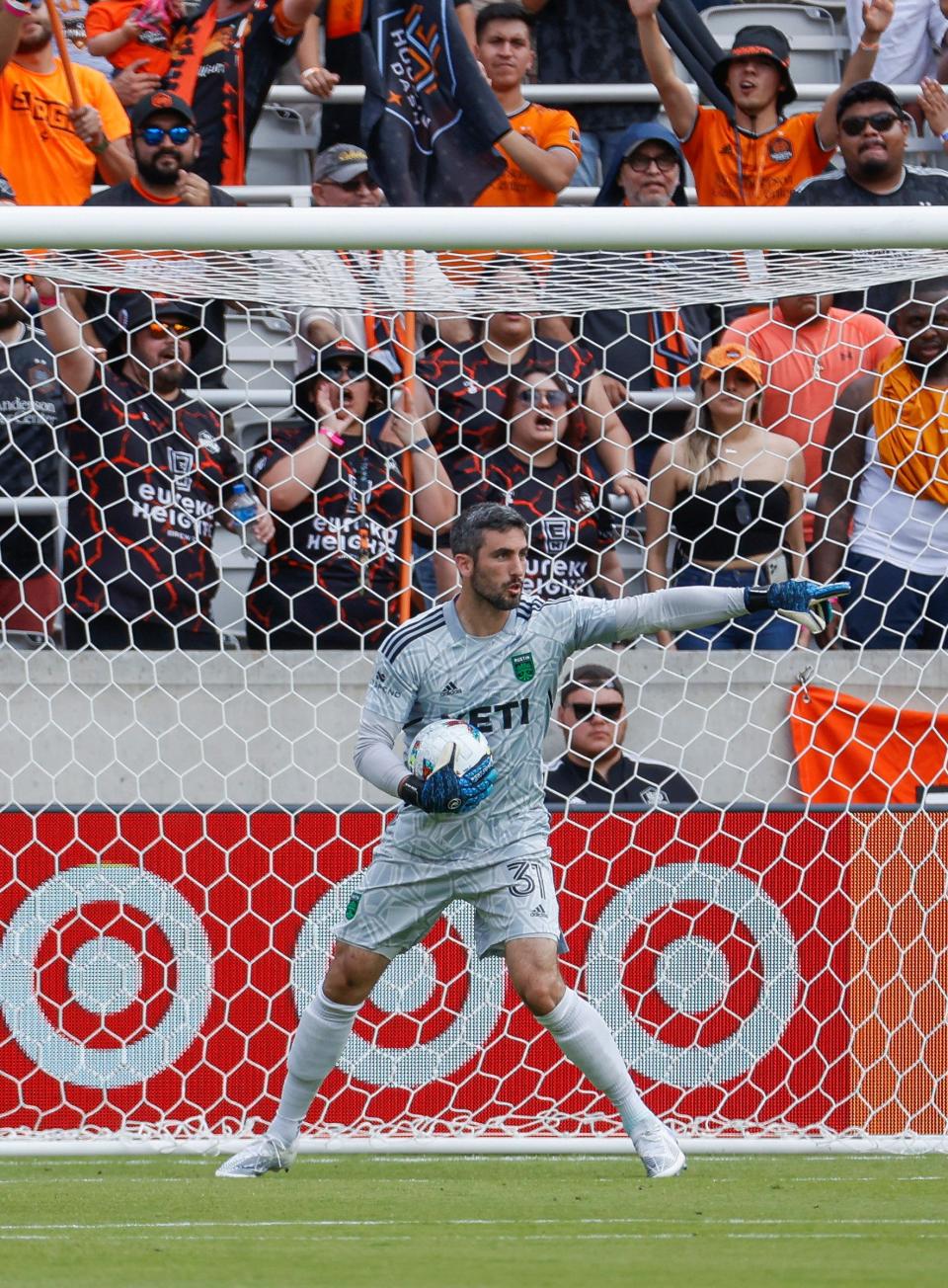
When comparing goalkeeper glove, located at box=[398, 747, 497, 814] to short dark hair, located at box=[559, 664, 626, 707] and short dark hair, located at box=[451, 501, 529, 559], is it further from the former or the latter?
short dark hair, located at box=[559, 664, 626, 707]

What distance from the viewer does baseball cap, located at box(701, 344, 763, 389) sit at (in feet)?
23.1

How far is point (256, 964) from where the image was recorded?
6375 mm

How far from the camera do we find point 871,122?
26.1 feet

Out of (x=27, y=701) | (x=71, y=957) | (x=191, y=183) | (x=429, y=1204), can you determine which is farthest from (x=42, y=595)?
(x=429, y=1204)

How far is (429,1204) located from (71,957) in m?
1.87

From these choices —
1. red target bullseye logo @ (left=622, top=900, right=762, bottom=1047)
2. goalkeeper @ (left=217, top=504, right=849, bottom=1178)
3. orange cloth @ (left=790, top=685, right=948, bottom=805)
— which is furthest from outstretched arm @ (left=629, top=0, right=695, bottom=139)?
red target bullseye logo @ (left=622, top=900, right=762, bottom=1047)

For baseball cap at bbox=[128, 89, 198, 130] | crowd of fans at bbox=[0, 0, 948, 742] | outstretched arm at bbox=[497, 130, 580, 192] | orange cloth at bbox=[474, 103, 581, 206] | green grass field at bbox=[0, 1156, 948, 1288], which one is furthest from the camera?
orange cloth at bbox=[474, 103, 581, 206]

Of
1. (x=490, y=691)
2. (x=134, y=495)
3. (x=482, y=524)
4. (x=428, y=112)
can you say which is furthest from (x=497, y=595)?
(x=428, y=112)

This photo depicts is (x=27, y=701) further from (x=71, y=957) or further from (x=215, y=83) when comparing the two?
(x=215, y=83)

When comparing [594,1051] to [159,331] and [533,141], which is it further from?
[533,141]

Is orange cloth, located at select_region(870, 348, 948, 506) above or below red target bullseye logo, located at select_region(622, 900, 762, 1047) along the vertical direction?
above

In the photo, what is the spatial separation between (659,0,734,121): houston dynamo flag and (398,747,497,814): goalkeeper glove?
5.00 meters

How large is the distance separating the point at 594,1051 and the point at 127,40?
20.3 ft

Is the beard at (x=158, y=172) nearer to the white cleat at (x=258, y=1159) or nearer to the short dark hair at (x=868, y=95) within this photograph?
the short dark hair at (x=868, y=95)
